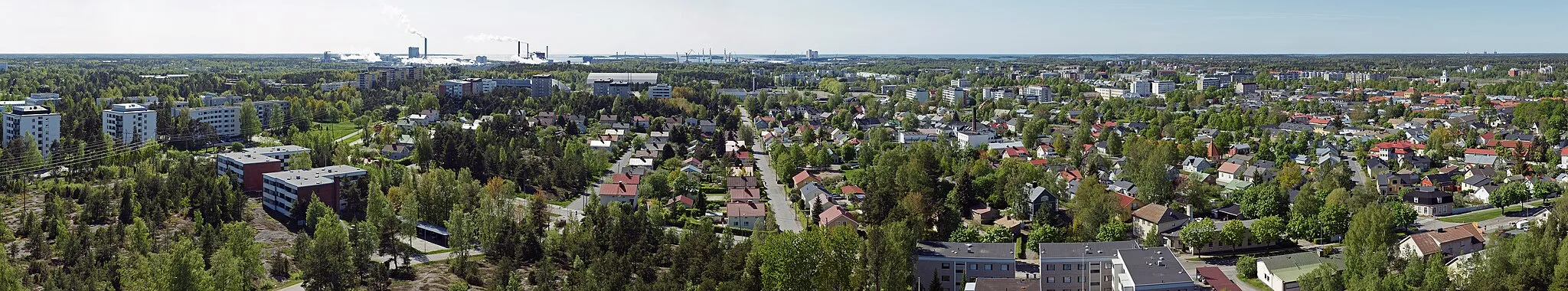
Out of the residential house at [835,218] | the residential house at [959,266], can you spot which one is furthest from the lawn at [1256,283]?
the residential house at [835,218]

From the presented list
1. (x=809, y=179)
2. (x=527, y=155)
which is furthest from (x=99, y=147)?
(x=809, y=179)

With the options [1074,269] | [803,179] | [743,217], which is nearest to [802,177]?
[803,179]

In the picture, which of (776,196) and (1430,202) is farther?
(776,196)

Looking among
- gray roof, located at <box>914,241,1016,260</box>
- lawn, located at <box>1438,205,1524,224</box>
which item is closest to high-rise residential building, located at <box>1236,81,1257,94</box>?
lawn, located at <box>1438,205,1524,224</box>

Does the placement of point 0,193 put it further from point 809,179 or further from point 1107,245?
point 1107,245

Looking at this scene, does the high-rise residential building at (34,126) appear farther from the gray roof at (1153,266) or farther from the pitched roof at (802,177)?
the gray roof at (1153,266)

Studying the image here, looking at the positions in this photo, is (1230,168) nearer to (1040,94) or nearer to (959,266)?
(959,266)
